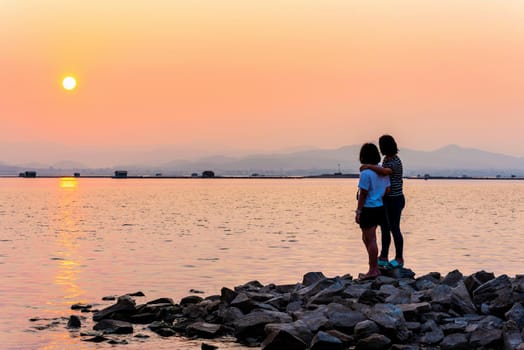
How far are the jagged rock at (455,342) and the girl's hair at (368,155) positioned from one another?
4.58 meters

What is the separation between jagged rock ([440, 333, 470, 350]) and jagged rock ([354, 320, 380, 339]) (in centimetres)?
117

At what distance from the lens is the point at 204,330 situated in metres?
14.9

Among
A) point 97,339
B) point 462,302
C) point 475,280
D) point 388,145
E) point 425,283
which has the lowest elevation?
point 97,339

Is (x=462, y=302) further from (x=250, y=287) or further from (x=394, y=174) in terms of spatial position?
(x=250, y=287)

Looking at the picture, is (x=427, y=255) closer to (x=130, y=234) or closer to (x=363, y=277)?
(x=363, y=277)

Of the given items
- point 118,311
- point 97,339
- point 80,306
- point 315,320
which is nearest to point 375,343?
point 315,320

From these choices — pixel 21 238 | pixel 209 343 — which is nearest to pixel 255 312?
pixel 209 343

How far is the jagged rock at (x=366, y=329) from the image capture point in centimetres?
1364

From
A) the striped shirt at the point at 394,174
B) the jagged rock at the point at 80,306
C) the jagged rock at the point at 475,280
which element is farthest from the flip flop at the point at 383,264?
the jagged rock at the point at 80,306

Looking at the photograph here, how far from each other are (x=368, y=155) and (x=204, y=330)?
5.15 meters

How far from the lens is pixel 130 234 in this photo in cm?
3875

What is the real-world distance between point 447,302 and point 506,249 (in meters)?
17.6

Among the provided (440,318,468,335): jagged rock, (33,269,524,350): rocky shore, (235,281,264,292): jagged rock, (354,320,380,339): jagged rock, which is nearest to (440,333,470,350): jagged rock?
(33,269,524,350): rocky shore

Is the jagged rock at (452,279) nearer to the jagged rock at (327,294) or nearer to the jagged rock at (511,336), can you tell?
the jagged rock at (327,294)
